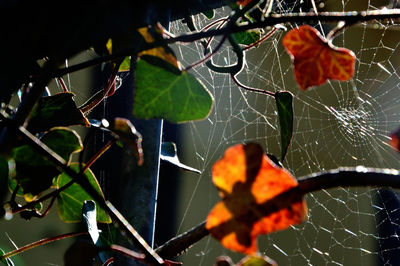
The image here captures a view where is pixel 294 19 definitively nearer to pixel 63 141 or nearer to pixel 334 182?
pixel 334 182

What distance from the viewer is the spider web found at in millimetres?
2326

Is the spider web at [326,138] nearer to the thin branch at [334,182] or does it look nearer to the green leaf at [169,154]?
the green leaf at [169,154]

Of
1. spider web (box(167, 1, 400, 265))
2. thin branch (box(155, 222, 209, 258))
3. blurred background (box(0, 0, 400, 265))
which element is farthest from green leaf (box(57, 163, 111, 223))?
spider web (box(167, 1, 400, 265))

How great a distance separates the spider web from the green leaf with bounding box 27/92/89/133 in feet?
6.25

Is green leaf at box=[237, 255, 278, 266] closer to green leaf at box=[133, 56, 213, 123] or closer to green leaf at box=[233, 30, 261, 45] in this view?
green leaf at box=[133, 56, 213, 123]

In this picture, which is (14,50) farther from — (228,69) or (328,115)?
(328,115)

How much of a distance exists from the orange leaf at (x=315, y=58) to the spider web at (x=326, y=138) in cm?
191

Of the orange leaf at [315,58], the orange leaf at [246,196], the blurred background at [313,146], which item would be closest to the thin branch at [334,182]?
the orange leaf at [246,196]

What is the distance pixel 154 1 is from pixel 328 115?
2422mm

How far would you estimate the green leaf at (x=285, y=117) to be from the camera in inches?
13.8

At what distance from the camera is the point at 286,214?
0.20 metres

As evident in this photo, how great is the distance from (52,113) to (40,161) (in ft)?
0.22

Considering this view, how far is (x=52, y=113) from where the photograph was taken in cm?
36

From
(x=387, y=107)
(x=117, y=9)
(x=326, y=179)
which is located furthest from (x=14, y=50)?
(x=387, y=107)
